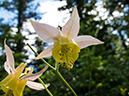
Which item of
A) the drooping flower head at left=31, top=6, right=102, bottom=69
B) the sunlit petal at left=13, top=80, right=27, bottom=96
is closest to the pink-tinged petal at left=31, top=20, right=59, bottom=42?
the drooping flower head at left=31, top=6, right=102, bottom=69

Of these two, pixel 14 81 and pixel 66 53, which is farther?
pixel 66 53

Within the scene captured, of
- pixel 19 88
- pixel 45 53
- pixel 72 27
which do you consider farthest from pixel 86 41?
pixel 19 88

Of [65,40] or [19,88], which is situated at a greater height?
[65,40]

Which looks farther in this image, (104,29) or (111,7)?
(111,7)

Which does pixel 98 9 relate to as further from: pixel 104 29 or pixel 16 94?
pixel 104 29

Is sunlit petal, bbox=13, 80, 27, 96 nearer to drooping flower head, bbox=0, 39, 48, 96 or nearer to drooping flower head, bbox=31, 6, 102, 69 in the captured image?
drooping flower head, bbox=0, 39, 48, 96

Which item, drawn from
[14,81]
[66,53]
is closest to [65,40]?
[66,53]

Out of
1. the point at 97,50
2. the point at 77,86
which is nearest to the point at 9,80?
the point at 77,86

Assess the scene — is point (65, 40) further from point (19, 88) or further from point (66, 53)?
point (19, 88)
